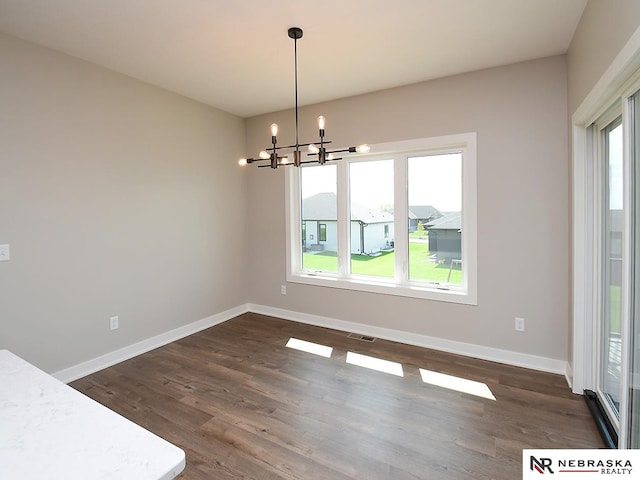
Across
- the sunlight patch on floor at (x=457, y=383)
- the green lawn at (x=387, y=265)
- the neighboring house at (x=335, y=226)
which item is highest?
the neighboring house at (x=335, y=226)

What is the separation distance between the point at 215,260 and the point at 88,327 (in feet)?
5.48

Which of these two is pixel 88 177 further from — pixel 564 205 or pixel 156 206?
pixel 564 205

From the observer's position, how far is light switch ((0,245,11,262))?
2.57m

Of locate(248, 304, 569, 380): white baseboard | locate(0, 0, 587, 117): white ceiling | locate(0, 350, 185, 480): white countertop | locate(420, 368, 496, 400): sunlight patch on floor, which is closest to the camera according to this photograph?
locate(0, 350, 185, 480): white countertop

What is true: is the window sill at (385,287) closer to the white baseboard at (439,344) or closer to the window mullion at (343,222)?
the window mullion at (343,222)

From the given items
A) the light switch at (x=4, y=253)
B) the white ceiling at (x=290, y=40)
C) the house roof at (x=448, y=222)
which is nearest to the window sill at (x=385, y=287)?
the house roof at (x=448, y=222)

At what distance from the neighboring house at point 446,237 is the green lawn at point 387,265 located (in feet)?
0.30

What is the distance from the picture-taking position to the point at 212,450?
2.08 meters

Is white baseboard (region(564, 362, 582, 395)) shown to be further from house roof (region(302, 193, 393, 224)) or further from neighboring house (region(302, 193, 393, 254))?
house roof (region(302, 193, 393, 224))

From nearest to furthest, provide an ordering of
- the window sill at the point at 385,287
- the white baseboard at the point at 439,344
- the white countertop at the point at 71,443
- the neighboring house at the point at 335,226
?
1. the white countertop at the point at 71,443
2. the white baseboard at the point at 439,344
3. the window sill at the point at 385,287
4. the neighboring house at the point at 335,226

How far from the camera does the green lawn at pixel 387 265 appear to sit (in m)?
3.68

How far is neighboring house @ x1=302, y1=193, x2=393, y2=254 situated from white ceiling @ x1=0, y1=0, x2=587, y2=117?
4.92 ft

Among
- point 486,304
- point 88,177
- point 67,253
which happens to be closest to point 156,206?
point 88,177

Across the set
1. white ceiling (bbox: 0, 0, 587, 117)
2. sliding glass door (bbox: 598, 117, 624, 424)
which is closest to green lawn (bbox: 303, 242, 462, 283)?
sliding glass door (bbox: 598, 117, 624, 424)
